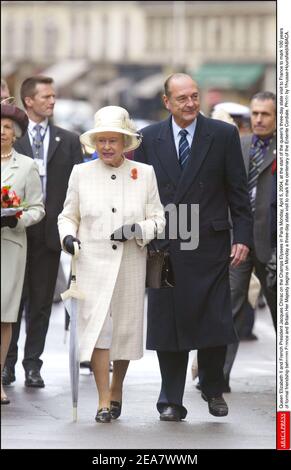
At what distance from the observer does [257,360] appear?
12500 mm

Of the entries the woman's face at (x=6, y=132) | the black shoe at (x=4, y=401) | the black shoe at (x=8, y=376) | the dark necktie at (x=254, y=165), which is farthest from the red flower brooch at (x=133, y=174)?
the black shoe at (x=8, y=376)

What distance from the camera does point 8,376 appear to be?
10.7m

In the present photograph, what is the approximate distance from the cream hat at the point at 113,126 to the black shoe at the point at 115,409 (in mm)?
1543

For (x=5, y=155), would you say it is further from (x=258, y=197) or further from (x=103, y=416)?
(x=258, y=197)

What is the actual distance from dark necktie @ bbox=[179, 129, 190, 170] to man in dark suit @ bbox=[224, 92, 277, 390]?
4.43ft

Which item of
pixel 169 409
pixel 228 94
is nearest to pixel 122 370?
pixel 169 409

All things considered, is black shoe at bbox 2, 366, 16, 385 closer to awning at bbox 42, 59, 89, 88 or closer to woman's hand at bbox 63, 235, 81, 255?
woman's hand at bbox 63, 235, 81, 255

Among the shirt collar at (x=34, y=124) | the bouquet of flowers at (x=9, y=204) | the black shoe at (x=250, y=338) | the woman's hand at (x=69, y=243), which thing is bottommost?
the black shoe at (x=250, y=338)

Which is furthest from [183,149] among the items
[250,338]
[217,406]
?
[250,338]

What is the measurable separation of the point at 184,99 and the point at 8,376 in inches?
104

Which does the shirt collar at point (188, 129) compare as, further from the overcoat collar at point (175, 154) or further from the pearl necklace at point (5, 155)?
the pearl necklace at point (5, 155)

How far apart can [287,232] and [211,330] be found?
1.83m

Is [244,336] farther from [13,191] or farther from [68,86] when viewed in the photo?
[68,86]

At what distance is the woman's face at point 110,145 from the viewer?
8827 mm
